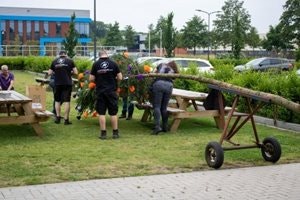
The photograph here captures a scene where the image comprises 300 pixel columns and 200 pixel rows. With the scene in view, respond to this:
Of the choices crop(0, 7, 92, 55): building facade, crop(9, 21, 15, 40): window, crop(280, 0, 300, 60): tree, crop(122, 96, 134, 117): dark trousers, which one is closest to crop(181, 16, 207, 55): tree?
crop(280, 0, 300, 60): tree

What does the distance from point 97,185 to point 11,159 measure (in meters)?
2.11

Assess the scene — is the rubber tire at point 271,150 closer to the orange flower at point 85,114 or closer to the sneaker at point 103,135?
the sneaker at point 103,135

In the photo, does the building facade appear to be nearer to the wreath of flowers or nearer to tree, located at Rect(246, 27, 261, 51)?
tree, located at Rect(246, 27, 261, 51)

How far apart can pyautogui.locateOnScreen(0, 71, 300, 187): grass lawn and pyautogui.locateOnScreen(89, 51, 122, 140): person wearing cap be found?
0.34 meters

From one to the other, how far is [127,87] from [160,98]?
Answer: 101cm

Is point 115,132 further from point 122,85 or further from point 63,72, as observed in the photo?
point 63,72

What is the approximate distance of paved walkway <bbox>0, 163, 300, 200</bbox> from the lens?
253 inches

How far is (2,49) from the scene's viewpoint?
5656cm

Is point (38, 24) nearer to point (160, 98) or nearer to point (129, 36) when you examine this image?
point (129, 36)

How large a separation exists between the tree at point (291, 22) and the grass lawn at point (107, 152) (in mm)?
66483

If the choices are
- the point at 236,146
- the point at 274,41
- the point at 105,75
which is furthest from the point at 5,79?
the point at 274,41

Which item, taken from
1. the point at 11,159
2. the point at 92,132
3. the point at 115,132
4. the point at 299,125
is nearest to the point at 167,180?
the point at 11,159

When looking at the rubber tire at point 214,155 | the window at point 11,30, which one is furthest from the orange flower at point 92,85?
the window at point 11,30

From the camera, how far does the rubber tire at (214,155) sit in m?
7.94
